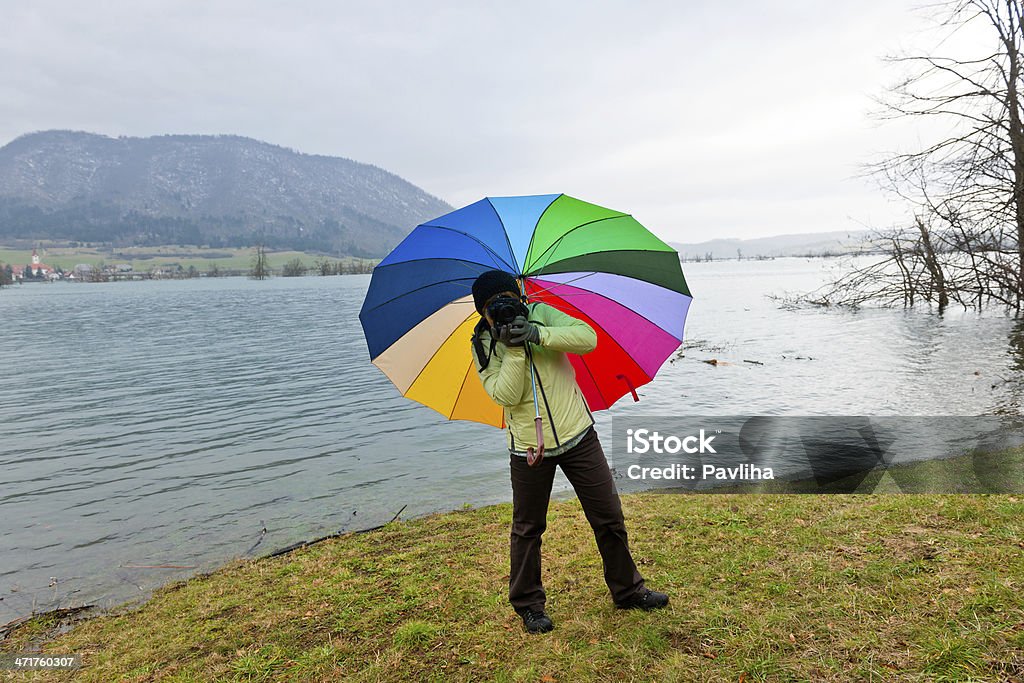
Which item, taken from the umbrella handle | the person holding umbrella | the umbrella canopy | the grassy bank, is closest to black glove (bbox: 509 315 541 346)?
the person holding umbrella

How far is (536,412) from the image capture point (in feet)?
14.5

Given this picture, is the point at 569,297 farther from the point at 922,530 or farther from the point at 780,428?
the point at 780,428

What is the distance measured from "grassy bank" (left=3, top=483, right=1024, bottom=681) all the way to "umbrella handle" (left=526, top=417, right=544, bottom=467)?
1362 mm

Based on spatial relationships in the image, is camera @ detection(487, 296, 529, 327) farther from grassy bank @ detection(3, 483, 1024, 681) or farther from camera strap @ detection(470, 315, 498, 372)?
grassy bank @ detection(3, 483, 1024, 681)

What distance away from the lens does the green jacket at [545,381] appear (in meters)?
4.32

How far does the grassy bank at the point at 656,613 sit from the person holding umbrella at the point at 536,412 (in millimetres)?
641

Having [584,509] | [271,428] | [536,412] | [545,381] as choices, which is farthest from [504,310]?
[271,428]

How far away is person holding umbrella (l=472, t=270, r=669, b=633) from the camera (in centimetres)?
425

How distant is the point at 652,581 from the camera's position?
5512 mm

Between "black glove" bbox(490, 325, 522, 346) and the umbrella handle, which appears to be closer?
"black glove" bbox(490, 325, 522, 346)

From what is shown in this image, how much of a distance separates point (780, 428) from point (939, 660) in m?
11.0

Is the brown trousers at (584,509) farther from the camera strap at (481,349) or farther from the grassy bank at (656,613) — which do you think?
the camera strap at (481,349)

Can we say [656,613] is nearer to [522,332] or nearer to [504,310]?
[522,332]

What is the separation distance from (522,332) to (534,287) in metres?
0.60
